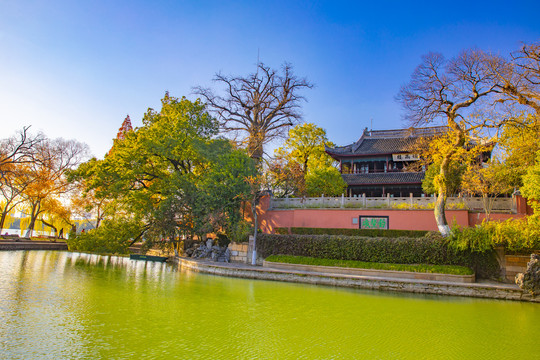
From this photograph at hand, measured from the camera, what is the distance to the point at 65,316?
7.30 m

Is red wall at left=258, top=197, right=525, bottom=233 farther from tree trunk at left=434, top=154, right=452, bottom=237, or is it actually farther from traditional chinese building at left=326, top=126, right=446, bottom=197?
traditional chinese building at left=326, top=126, right=446, bottom=197

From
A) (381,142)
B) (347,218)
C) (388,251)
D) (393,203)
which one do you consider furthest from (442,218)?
(381,142)

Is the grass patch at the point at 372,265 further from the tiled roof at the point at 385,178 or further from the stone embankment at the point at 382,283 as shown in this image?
the tiled roof at the point at 385,178

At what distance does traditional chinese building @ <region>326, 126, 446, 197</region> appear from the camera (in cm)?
2809

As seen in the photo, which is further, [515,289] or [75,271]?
[75,271]

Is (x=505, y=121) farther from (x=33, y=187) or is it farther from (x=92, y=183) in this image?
(x=33, y=187)

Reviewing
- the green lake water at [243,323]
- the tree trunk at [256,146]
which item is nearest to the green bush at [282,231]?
the tree trunk at [256,146]

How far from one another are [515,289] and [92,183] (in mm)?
18615

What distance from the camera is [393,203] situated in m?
17.9

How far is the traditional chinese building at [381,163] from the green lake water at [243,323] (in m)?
17.6

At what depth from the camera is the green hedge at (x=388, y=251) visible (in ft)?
43.5

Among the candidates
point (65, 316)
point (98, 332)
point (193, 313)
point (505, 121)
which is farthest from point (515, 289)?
point (65, 316)

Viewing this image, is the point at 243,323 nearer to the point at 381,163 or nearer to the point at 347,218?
the point at 347,218

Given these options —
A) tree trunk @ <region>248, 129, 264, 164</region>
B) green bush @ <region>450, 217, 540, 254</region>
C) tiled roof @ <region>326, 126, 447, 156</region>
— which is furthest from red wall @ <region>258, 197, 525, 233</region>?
tiled roof @ <region>326, 126, 447, 156</region>
